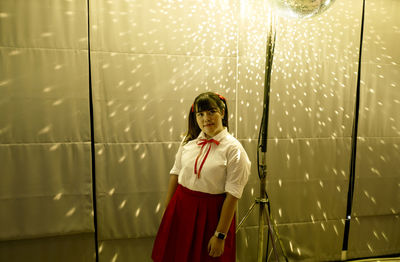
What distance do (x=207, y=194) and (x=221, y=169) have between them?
152 mm

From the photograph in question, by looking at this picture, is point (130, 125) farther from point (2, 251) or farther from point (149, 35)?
point (2, 251)

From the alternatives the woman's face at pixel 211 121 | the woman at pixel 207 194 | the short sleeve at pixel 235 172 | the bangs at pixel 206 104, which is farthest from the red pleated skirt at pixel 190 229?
the bangs at pixel 206 104

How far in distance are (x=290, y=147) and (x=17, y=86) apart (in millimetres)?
1964

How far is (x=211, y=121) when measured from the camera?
1.46m

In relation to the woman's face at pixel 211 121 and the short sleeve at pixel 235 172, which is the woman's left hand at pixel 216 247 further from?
the woman's face at pixel 211 121

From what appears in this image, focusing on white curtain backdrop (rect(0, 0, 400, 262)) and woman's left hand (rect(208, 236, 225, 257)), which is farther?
white curtain backdrop (rect(0, 0, 400, 262))

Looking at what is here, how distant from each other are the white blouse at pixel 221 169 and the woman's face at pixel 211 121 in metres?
0.03

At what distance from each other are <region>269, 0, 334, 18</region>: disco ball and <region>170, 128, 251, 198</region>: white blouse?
739mm

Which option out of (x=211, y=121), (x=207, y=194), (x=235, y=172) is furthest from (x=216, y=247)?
(x=211, y=121)

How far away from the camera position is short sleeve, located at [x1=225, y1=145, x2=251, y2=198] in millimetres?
1387

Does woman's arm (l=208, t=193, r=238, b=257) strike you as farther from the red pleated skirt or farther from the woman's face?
the woman's face

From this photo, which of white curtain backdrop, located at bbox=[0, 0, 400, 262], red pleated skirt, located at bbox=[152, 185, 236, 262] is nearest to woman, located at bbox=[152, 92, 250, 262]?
red pleated skirt, located at bbox=[152, 185, 236, 262]

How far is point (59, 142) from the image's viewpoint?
6.13ft

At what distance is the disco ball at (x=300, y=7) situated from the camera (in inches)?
57.6
